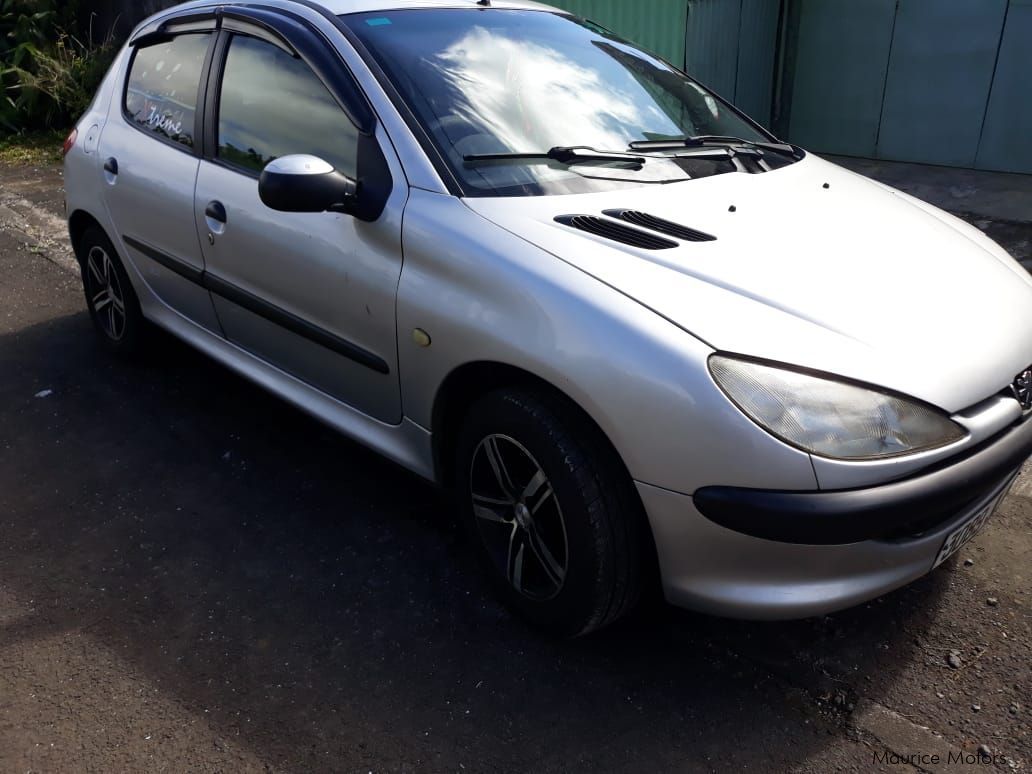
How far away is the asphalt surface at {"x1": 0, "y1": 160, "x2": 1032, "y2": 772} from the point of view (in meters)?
2.19

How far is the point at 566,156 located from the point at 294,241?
91cm

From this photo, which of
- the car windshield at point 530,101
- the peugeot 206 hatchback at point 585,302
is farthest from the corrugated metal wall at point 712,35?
the car windshield at point 530,101

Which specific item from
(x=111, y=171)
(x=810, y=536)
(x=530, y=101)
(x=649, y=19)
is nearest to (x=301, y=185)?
(x=530, y=101)

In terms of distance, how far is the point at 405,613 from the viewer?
2.67m

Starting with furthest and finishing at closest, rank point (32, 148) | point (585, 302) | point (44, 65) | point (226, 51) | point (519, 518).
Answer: point (44, 65) → point (32, 148) → point (226, 51) → point (519, 518) → point (585, 302)

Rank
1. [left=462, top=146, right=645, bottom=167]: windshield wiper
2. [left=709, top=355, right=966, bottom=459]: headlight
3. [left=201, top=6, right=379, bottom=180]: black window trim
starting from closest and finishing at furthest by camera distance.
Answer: [left=709, top=355, right=966, bottom=459]: headlight
[left=462, top=146, right=645, bottom=167]: windshield wiper
[left=201, top=6, right=379, bottom=180]: black window trim

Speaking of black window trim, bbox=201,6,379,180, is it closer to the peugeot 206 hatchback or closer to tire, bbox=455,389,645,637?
the peugeot 206 hatchback

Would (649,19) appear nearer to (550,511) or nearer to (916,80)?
(916,80)

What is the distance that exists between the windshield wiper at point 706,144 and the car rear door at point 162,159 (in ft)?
5.50

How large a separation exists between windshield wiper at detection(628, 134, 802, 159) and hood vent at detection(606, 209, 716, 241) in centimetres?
48

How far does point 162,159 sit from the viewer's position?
3.56 meters

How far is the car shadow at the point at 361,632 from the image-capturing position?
87.4 inches

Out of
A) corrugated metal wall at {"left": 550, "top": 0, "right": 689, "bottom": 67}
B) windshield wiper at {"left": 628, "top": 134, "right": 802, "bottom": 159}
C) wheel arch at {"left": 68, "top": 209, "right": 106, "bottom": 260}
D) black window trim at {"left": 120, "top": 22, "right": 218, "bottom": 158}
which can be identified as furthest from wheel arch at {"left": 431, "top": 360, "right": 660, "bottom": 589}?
corrugated metal wall at {"left": 550, "top": 0, "right": 689, "bottom": 67}

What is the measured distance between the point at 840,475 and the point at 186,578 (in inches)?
79.1
